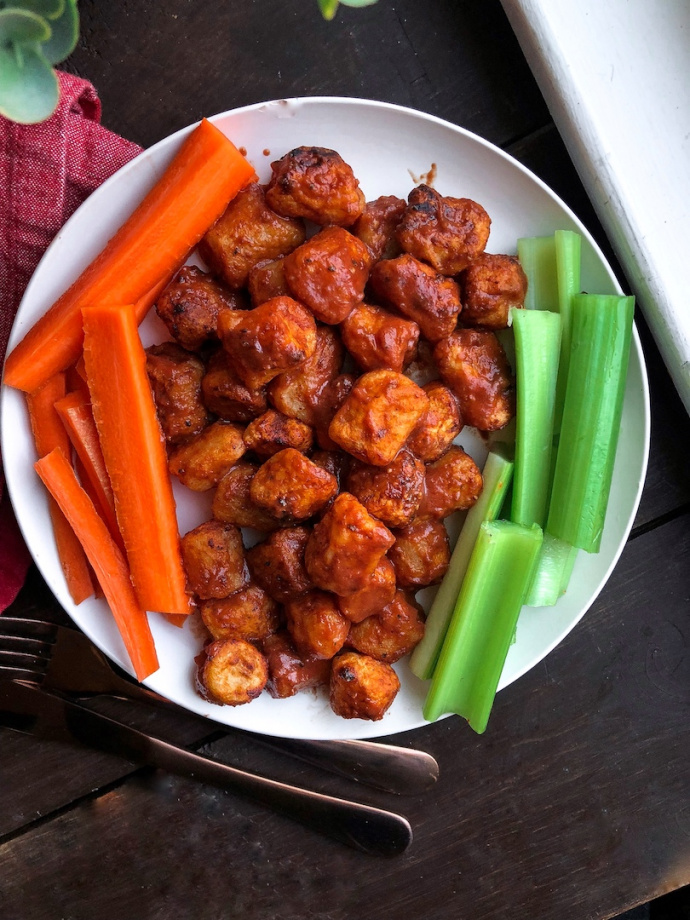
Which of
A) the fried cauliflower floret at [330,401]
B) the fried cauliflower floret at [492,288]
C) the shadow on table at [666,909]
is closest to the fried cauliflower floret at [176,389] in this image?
the fried cauliflower floret at [330,401]

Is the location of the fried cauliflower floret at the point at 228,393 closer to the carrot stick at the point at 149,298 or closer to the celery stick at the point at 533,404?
the carrot stick at the point at 149,298

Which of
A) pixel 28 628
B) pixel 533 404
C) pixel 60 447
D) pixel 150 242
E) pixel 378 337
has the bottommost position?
pixel 28 628

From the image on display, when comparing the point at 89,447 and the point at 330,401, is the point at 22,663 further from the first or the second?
the point at 330,401

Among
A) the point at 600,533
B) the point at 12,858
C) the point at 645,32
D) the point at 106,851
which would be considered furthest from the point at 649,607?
the point at 12,858

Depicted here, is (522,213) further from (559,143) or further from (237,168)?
(237,168)

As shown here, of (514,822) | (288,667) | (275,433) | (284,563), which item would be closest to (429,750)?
(514,822)
